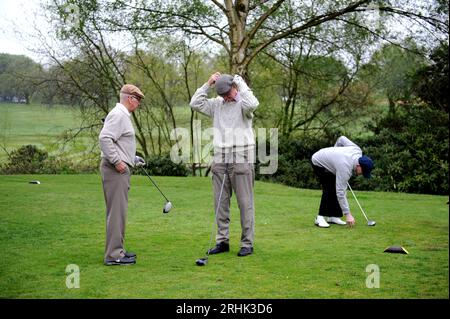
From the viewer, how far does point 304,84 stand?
96.9 feet

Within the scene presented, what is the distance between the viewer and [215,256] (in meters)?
7.95

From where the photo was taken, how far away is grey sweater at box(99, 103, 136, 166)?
7.23 metres

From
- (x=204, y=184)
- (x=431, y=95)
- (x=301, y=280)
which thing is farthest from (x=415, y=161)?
(x=301, y=280)

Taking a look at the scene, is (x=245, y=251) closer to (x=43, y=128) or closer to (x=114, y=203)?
(x=114, y=203)

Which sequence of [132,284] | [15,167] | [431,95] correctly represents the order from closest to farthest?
[132,284] → [431,95] → [15,167]

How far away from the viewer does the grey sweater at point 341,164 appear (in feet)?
32.6

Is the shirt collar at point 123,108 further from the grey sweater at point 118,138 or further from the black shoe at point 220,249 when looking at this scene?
the black shoe at point 220,249

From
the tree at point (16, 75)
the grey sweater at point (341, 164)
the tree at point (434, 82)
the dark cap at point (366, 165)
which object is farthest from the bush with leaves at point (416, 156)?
the tree at point (16, 75)

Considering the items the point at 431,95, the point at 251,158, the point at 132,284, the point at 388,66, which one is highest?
the point at 388,66

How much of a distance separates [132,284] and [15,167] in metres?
19.5

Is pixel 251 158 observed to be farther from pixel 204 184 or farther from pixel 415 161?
pixel 415 161

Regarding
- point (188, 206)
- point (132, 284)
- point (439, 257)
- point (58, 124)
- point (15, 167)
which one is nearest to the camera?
point (132, 284)

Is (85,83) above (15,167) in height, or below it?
above

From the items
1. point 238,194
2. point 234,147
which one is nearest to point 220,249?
point 238,194
